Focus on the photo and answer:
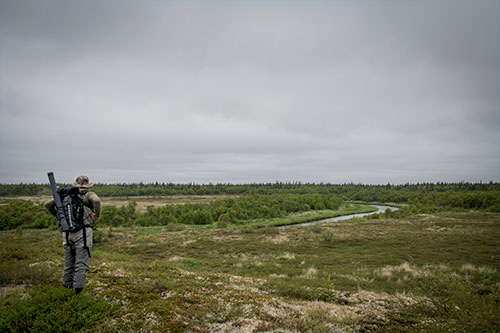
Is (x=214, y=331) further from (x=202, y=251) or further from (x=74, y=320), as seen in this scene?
(x=202, y=251)

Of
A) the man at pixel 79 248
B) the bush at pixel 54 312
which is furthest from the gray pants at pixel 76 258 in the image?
the bush at pixel 54 312

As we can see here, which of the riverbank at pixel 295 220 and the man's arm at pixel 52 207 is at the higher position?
the man's arm at pixel 52 207

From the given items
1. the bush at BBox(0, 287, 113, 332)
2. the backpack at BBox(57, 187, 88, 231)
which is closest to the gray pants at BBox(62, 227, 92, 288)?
the backpack at BBox(57, 187, 88, 231)

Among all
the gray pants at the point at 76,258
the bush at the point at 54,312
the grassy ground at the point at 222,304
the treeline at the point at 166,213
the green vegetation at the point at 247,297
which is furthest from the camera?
the treeline at the point at 166,213

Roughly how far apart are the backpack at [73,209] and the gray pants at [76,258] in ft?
0.69

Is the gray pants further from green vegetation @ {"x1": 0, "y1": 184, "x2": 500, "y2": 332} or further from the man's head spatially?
the man's head

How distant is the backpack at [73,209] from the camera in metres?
6.50

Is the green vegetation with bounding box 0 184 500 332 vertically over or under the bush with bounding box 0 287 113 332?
under

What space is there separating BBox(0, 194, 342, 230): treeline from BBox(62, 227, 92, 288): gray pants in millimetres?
51155

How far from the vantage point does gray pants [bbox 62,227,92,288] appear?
648 centimetres

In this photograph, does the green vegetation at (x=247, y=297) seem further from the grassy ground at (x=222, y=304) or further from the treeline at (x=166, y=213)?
the treeline at (x=166, y=213)

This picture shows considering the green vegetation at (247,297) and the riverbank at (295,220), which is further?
the riverbank at (295,220)

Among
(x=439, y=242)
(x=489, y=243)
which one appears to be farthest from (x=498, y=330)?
(x=489, y=243)

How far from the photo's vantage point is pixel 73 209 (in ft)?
21.5
